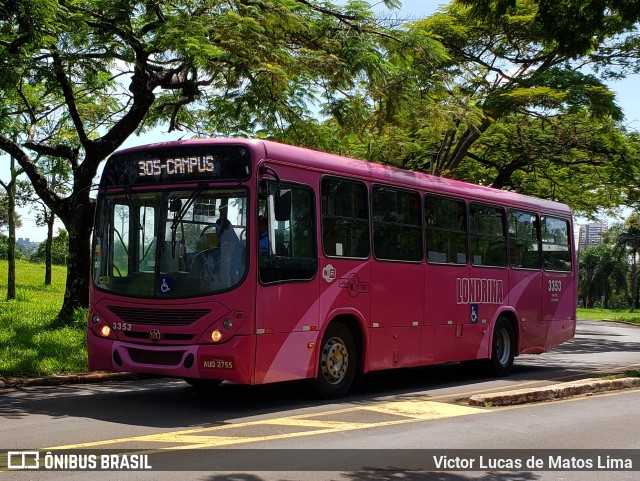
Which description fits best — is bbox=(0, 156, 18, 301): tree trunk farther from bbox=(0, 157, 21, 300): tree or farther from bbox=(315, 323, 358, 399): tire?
bbox=(315, 323, 358, 399): tire

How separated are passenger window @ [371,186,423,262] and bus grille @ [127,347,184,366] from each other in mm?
3479

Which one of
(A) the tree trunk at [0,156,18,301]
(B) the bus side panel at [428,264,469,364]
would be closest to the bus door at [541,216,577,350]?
(B) the bus side panel at [428,264,469,364]

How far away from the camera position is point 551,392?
38.1 ft

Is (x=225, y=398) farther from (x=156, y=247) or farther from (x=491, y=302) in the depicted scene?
(x=491, y=302)

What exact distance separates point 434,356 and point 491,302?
2.17 m

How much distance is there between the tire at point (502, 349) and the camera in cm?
1507

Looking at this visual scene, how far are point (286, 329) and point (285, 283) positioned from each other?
56cm

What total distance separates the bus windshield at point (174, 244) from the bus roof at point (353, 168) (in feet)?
1.98

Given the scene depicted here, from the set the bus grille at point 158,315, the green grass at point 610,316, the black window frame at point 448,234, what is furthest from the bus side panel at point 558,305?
the green grass at point 610,316

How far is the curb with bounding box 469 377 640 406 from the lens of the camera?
1073 cm

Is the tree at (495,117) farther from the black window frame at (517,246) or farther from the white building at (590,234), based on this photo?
the white building at (590,234)

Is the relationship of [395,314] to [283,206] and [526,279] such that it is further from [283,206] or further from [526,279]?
[526,279]

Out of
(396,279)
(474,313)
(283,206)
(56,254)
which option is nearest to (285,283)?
(283,206)

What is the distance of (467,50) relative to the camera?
22.5 m
